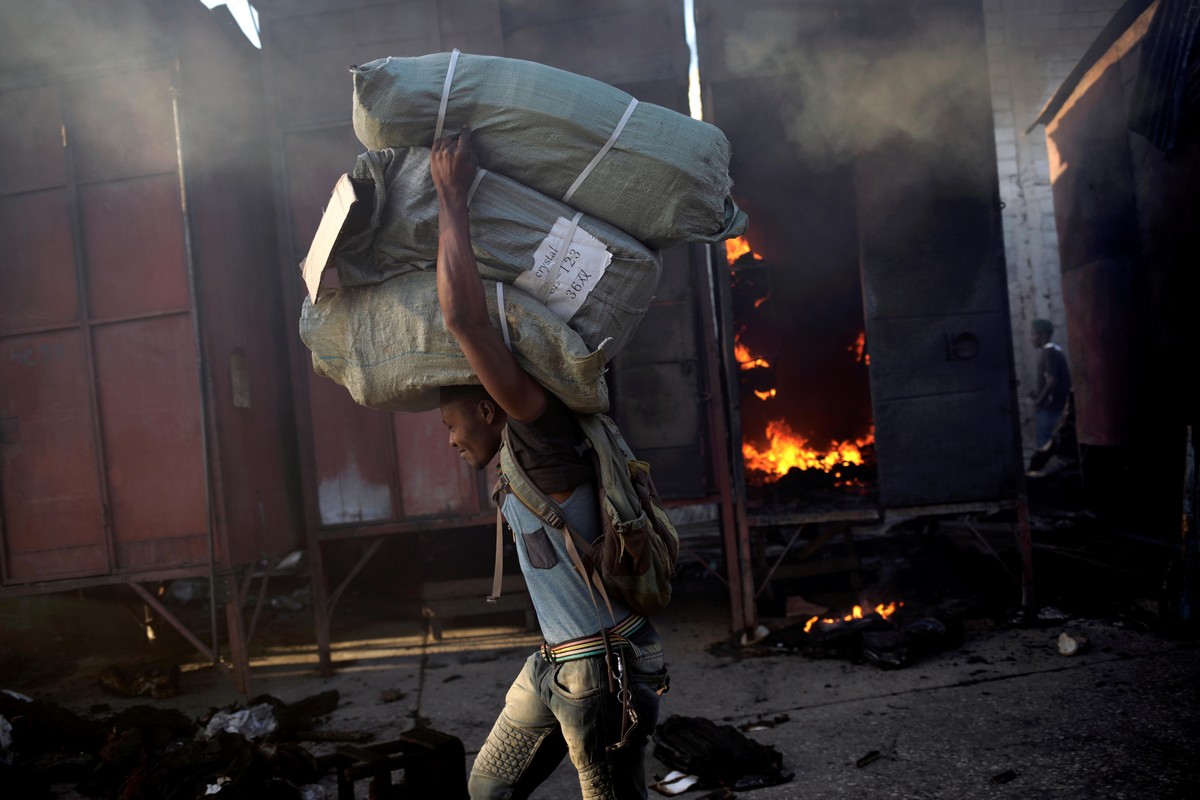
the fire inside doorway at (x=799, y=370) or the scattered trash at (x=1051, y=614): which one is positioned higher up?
the fire inside doorway at (x=799, y=370)

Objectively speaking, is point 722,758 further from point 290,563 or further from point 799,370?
point 290,563

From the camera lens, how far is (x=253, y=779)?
3.94 meters

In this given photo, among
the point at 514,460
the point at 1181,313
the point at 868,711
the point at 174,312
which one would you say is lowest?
the point at 868,711

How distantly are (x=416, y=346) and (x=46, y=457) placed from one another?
205 inches

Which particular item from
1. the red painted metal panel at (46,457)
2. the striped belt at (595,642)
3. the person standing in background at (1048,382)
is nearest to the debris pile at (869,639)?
→ the striped belt at (595,642)

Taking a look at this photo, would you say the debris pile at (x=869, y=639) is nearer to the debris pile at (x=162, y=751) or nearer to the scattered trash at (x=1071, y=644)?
the scattered trash at (x=1071, y=644)

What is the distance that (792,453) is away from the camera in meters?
8.16

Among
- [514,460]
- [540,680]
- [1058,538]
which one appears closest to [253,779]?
[540,680]

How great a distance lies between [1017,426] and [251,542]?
5.85 meters

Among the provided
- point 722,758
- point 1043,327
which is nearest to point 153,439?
point 722,758

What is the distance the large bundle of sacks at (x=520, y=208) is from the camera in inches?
88.0

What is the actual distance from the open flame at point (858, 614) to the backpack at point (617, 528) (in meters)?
4.01

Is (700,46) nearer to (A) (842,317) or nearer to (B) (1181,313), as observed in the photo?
(A) (842,317)

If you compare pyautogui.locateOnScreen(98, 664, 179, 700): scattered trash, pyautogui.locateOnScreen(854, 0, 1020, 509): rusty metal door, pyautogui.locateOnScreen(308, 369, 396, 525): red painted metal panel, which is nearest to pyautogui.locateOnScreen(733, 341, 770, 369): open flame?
pyautogui.locateOnScreen(854, 0, 1020, 509): rusty metal door
